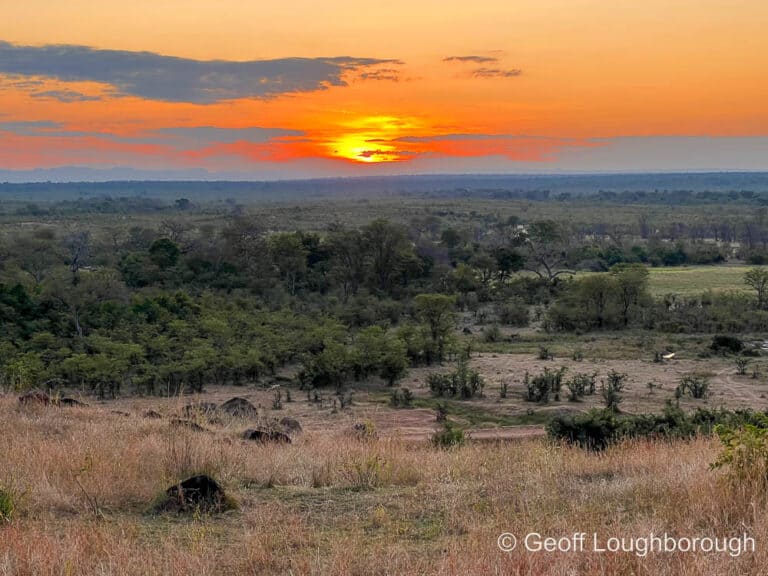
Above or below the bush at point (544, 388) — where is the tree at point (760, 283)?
above

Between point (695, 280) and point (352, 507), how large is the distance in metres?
53.4

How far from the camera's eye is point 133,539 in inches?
214

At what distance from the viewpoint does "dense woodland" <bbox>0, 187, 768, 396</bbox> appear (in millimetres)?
25859

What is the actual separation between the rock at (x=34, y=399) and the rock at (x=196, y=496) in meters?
7.07

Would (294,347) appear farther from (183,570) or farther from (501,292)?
(183,570)

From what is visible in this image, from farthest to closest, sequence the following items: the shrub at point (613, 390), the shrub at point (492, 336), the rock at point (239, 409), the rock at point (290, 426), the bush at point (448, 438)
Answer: the shrub at point (492, 336), the shrub at point (613, 390), the rock at point (239, 409), the rock at point (290, 426), the bush at point (448, 438)

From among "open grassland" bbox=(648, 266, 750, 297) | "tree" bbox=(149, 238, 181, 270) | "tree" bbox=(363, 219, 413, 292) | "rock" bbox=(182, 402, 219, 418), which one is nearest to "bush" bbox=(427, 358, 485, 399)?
"rock" bbox=(182, 402, 219, 418)

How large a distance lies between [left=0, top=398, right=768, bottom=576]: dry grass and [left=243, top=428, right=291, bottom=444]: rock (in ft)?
3.90

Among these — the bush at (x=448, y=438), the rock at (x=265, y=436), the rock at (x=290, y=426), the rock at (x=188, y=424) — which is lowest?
the rock at (x=290, y=426)

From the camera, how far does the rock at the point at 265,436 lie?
1035 centimetres

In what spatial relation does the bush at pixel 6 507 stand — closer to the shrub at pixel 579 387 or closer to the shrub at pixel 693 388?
the shrub at pixel 579 387

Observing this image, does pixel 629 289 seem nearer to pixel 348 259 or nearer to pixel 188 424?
pixel 348 259

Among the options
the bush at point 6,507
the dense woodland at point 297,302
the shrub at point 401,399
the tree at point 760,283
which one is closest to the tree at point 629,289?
the dense woodland at point 297,302

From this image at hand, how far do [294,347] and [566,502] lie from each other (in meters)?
23.7
